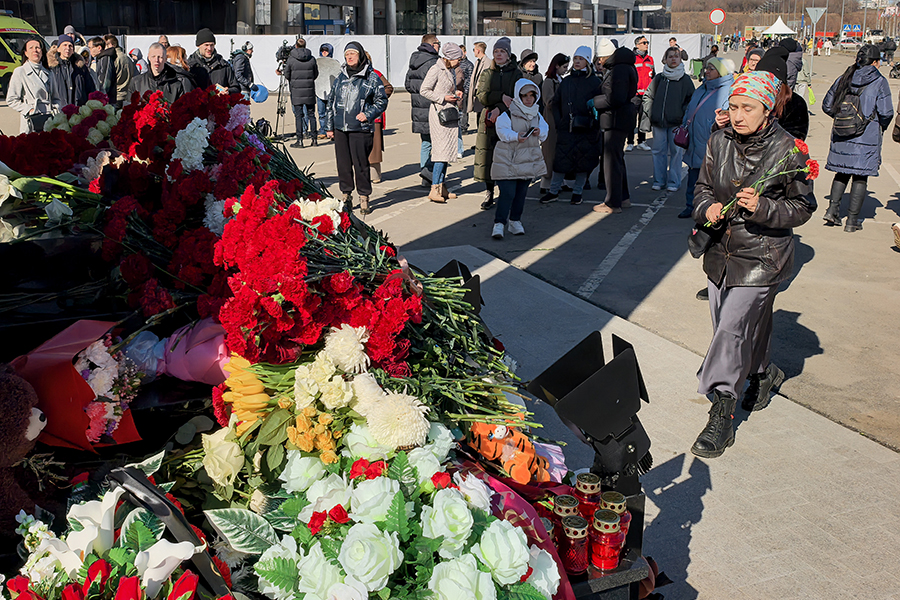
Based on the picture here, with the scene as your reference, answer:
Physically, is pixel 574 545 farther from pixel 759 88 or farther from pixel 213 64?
pixel 213 64

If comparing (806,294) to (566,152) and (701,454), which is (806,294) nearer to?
(701,454)

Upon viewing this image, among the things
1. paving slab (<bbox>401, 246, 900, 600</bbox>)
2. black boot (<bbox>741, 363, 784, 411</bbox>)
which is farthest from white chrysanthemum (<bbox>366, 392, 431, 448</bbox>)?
black boot (<bbox>741, 363, 784, 411</bbox>)

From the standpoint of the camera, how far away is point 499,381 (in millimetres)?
2832

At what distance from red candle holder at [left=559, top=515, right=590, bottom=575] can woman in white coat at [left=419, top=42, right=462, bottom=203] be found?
754 cm

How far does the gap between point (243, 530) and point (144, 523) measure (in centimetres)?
33

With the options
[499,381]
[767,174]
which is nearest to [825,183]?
[767,174]

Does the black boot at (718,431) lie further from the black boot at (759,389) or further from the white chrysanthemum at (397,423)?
the white chrysanthemum at (397,423)

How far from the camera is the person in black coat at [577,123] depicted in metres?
9.15

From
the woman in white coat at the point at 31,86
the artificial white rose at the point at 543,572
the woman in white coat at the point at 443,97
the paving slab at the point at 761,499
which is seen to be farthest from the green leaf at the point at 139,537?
the woman in white coat at the point at 31,86

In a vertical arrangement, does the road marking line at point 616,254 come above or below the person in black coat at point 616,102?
below

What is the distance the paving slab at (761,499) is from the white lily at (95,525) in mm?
2073

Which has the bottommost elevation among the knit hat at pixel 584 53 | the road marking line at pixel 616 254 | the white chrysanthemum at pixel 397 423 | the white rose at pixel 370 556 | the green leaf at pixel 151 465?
the road marking line at pixel 616 254

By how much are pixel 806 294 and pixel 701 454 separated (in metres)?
3.15

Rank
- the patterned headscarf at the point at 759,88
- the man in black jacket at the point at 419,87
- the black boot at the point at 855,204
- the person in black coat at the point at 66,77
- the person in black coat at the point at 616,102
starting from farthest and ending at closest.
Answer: the man in black jacket at the point at 419,87 < the person in black coat at the point at 66,77 < the person in black coat at the point at 616,102 < the black boot at the point at 855,204 < the patterned headscarf at the point at 759,88
